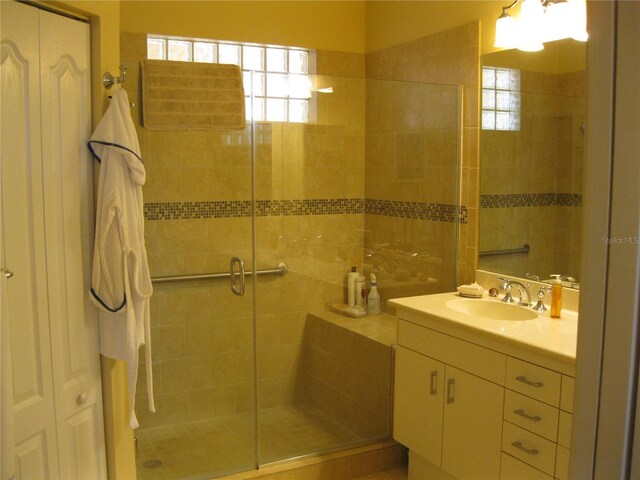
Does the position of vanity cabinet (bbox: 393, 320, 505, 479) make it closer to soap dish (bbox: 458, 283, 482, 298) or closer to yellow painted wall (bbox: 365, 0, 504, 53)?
soap dish (bbox: 458, 283, 482, 298)

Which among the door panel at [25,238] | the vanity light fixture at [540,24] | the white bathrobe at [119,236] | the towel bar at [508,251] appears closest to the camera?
the door panel at [25,238]

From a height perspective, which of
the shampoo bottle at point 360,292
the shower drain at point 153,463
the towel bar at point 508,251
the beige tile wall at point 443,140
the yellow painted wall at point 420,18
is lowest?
the shower drain at point 153,463

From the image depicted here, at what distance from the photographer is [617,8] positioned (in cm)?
52

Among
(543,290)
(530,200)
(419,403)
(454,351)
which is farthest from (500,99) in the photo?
(419,403)

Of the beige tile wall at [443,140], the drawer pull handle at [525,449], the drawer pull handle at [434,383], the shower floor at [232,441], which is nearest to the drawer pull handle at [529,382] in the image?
the drawer pull handle at [525,449]

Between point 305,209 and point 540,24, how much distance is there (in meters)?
1.44

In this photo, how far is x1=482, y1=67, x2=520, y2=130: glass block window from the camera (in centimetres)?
289

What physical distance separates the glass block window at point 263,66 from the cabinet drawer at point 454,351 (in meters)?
1.20

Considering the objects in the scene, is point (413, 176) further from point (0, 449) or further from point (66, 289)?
point (0, 449)

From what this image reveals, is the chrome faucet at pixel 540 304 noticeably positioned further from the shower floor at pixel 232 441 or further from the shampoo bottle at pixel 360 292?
the shower floor at pixel 232 441

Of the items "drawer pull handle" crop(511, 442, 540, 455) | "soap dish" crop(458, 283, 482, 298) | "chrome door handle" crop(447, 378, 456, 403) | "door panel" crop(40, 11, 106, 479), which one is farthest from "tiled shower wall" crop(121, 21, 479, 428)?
"drawer pull handle" crop(511, 442, 540, 455)

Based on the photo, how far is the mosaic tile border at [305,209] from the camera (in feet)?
10.3

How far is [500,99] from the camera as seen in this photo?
2.98 metres

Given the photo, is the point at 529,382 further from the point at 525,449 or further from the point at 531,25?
the point at 531,25
